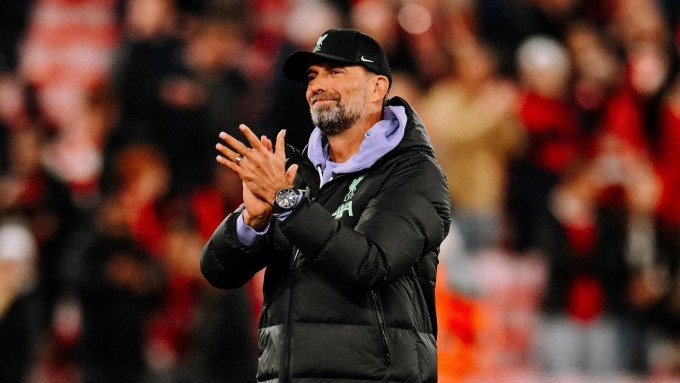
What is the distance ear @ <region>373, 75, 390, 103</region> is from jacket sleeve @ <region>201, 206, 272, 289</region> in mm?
589

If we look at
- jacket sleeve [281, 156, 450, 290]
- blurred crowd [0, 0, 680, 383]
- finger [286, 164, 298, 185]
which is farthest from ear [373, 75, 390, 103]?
blurred crowd [0, 0, 680, 383]

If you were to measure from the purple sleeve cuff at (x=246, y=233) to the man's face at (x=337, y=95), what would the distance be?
40 cm

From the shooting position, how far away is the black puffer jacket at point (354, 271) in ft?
12.7

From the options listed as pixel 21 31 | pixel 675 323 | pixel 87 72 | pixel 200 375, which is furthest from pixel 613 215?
pixel 21 31

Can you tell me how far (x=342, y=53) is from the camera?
167 inches

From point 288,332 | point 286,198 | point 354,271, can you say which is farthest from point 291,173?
point 288,332

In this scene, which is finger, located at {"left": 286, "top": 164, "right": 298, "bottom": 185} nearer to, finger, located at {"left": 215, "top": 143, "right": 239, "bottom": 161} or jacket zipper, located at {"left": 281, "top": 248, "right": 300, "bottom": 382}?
finger, located at {"left": 215, "top": 143, "right": 239, "bottom": 161}

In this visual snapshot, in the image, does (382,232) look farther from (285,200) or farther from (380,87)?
(380,87)

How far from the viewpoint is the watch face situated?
386 cm

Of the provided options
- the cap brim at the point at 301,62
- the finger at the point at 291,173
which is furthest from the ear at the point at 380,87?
the finger at the point at 291,173

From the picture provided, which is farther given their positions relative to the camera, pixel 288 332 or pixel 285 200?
pixel 288 332

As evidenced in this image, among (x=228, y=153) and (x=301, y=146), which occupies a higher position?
(x=228, y=153)

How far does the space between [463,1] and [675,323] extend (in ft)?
9.72

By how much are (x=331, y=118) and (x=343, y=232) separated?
53cm
